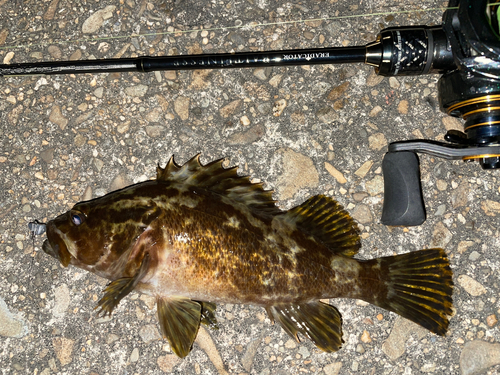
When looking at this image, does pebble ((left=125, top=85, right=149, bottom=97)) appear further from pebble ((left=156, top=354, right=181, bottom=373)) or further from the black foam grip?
pebble ((left=156, top=354, right=181, bottom=373))

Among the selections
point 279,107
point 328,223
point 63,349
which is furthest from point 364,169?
point 63,349

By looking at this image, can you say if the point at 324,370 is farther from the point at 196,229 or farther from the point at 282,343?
the point at 196,229

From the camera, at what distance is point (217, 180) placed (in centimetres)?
288

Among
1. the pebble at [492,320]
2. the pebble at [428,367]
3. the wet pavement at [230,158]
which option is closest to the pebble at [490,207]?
the wet pavement at [230,158]

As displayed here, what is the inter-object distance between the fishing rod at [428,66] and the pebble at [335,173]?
0.36 meters

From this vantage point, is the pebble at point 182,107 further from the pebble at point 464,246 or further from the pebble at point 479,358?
the pebble at point 479,358

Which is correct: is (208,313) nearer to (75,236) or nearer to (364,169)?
(75,236)

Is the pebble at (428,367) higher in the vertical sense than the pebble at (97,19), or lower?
lower

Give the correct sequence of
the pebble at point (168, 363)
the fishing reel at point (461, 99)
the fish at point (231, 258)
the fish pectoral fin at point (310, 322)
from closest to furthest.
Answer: the fishing reel at point (461, 99), the fish at point (231, 258), the fish pectoral fin at point (310, 322), the pebble at point (168, 363)

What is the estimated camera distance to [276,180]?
10.6 feet

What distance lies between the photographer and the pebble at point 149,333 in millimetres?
3146

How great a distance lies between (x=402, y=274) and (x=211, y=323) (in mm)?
1495

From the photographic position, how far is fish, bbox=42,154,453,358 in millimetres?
2619

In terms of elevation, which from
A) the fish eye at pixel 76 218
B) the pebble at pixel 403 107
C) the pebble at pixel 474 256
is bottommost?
the pebble at pixel 474 256
